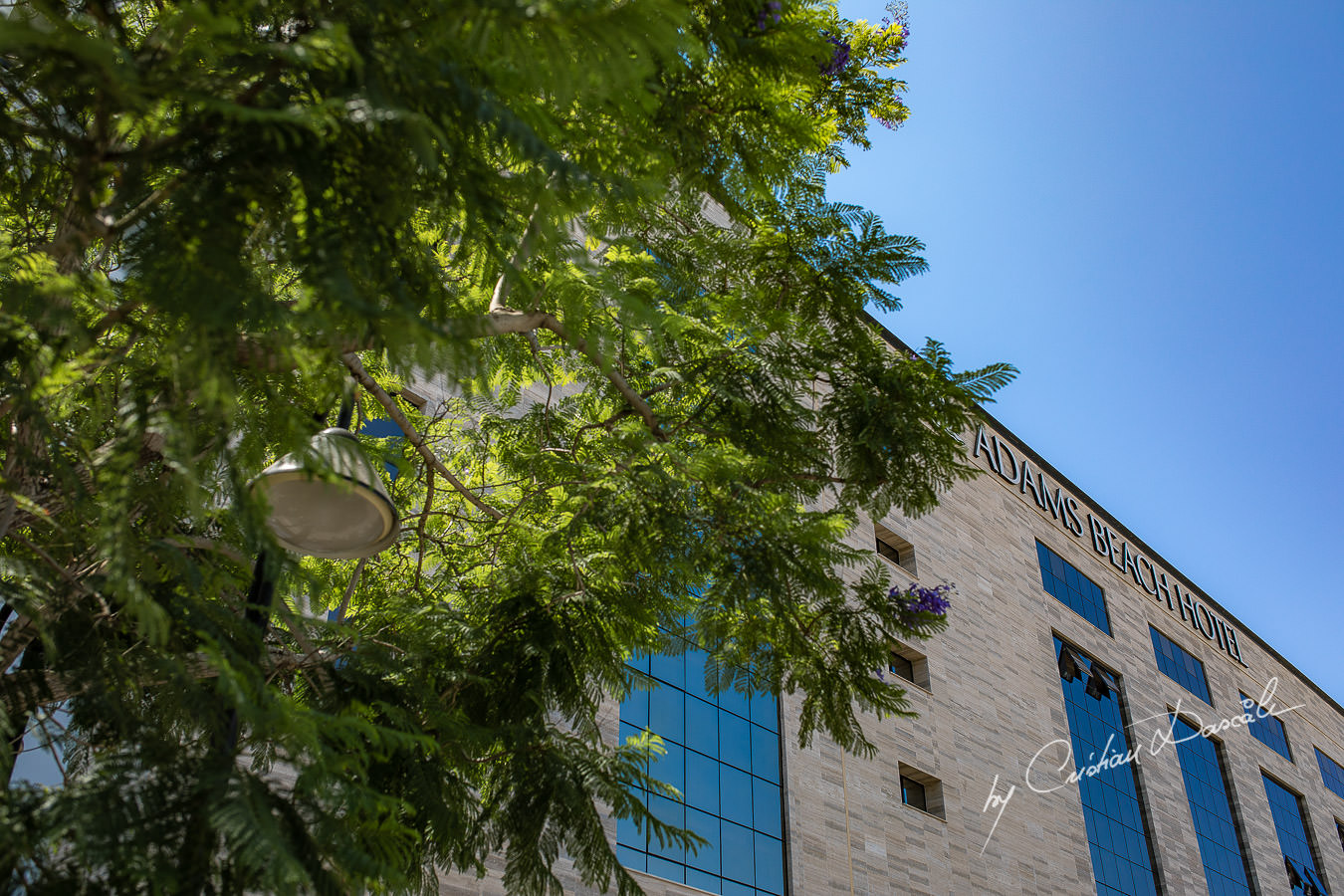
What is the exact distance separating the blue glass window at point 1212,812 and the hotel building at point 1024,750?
9 centimetres

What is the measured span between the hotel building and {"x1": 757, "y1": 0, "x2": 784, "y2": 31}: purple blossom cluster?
7.49 meters

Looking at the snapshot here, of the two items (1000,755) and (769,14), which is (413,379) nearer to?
(769,14)

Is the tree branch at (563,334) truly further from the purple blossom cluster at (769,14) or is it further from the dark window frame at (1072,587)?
the dark window frame at (1072,587)

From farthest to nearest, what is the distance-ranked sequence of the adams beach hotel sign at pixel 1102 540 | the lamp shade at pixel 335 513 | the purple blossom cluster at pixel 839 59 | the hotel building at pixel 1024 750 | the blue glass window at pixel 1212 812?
1. the adams beach hotel sign at pixel 1102 540
2. the blue glass window at pixel 1212 812
3. the hotel building at pixel 1024 750
4. the purple blossom cluster at pixel 839 59
5. the lamp shade at pixel 335 513

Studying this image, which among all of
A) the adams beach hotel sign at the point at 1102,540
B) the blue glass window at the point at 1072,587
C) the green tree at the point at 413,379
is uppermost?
the adams beach hotel sign at the point at 1102,540

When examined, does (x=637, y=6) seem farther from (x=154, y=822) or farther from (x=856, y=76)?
(x=856, y=76)

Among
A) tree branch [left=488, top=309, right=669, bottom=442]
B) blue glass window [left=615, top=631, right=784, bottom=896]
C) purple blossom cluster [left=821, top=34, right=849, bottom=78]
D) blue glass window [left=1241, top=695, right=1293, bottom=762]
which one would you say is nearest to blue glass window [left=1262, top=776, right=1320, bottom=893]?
blue glass window [left=1241, top=695, right=1293, bottom=762]

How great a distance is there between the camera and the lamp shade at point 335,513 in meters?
4.54

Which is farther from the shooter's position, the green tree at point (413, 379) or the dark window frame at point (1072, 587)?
the dark window frame at point (1072, 587)

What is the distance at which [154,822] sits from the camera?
3.03m

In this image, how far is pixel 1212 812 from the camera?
2817 centimetres

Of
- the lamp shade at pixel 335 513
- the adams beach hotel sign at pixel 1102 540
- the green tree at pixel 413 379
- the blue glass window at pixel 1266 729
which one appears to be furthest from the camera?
the blue glass window at pixel 1266 729

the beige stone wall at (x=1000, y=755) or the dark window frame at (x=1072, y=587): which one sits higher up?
the dark window frame at (x=1072, y=587)

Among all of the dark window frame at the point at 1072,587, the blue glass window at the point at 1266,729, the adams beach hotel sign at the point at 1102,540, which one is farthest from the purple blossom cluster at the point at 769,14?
the blue glass window at the point at 1266,729
